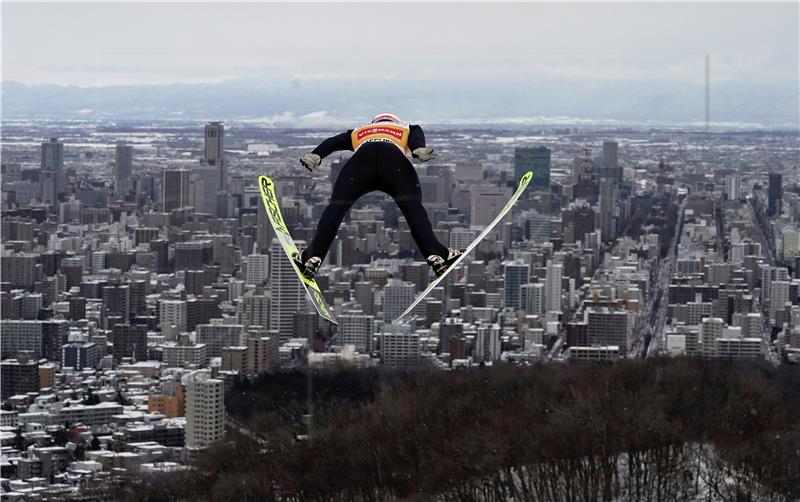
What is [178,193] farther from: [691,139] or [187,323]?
[691,139]

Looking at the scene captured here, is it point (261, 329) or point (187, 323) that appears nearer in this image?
point (261, 329)

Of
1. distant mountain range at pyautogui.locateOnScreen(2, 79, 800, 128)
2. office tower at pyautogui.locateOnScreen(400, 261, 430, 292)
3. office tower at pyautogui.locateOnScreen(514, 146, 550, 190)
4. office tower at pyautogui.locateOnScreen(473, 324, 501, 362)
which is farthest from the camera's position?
office tower at pyautogui.locateOnScreen(400, 261, 430, 292)

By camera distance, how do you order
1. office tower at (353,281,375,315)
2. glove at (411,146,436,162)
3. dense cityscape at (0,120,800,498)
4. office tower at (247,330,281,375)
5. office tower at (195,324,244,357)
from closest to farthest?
glove at (411,146,436,162), dense cityscape at (0,120,800,498), office tower at (247,330,281,375), office tower at (195,324,244,357), office tower at (353,281,375,315)

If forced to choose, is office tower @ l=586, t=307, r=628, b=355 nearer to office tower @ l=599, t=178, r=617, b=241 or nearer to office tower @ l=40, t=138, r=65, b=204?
office tower @ l=599, t=178, r=617, b=241

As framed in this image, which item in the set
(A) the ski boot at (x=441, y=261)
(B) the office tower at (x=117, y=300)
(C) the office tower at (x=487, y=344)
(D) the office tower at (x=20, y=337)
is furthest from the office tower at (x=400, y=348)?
(A) the ski boot at (x=441, y=261)

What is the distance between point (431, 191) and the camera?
3638 centimetres

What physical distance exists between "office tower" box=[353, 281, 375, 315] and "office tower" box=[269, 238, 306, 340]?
4.96 feet

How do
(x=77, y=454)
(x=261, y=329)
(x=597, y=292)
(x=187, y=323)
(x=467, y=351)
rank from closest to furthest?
(x=77, y=454) → (x=467, y=351) → (x=261, y=329) → (x=187, y=323) → (x=597, y=292)

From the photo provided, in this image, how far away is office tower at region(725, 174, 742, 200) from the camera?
47500mm

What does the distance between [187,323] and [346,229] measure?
6.18 m

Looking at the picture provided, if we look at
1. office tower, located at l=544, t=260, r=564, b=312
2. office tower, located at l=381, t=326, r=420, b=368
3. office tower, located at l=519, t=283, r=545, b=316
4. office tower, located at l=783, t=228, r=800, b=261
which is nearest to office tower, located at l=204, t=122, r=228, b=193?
office tower, located at l=381, t=326, r=420, b=368

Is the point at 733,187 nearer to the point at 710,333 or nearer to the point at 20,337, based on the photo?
the point at 710,333

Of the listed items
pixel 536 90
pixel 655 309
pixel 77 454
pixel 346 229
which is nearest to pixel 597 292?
pixel 655 309

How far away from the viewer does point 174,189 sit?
145ft
